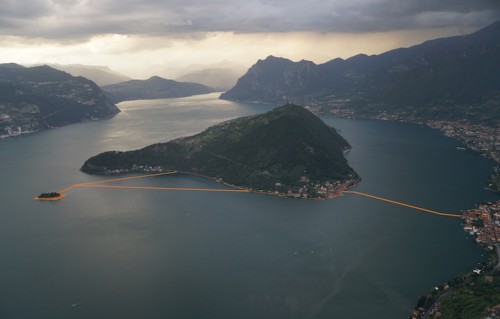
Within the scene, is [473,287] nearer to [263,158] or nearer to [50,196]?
[263,158]

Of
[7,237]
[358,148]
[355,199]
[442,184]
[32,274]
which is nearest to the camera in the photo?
[32,274]

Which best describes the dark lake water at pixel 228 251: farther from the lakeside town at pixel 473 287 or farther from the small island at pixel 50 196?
the small island at pixel 50 196

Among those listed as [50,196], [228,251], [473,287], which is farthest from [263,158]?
[473,287]

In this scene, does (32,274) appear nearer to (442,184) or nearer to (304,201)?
(304,201)

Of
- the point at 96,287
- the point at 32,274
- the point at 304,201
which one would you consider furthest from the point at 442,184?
the point at 32,274

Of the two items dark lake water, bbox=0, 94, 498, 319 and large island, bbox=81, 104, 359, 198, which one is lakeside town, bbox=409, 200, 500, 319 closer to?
dark lake water, bbox=0, 94, 498, 319

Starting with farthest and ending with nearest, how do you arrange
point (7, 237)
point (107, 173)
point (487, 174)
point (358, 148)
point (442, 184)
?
point (358, 148) < point (107, 173) < point (487, 174) < point (442, 184) < point (7, 237)
